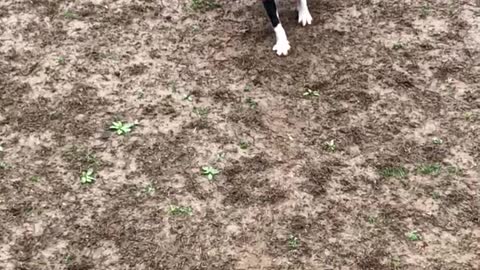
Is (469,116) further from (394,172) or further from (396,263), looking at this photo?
(396,263)

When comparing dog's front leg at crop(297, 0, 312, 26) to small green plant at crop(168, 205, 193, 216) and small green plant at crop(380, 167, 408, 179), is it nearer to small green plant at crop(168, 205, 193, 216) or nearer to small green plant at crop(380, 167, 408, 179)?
small green plant at crop(380, 167, 408, 179)

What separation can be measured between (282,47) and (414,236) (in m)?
1.92

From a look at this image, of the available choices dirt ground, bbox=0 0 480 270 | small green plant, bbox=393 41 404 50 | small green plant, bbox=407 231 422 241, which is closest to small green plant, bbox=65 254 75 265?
dirt ground, bbox=0 0 480 270

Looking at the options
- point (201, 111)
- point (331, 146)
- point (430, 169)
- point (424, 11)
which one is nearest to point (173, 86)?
point (201, 111)

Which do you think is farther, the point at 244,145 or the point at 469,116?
the point at 469,116

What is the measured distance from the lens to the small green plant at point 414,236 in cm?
360

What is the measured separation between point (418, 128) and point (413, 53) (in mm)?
837

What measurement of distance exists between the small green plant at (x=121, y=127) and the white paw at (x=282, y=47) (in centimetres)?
128

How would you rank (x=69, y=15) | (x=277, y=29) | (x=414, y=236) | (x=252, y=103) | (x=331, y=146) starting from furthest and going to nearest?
(x=69, y=15) < (x=277, y=29) < (x=252, y=103) < (x=331, y=146) < (x=414, y=236)

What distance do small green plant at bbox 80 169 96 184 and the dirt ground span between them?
2cm

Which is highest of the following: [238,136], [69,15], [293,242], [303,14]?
[69,15]

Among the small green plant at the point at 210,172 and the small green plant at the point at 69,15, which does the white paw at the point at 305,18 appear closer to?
the small green plant at the point at 210,172

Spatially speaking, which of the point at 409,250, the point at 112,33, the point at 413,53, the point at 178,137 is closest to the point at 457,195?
the point at 409,250

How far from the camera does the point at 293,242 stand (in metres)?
3.63
